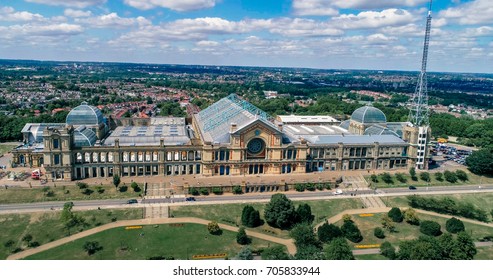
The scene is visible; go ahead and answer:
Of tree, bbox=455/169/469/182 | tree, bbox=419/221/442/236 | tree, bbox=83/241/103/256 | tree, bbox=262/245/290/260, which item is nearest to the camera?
tree, bbox=262/245/290/260

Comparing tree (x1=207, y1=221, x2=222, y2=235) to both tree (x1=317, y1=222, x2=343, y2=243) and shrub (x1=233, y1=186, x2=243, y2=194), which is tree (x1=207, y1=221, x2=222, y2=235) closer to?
shrub (x1=233, y1=186, x2=243, y2=194)

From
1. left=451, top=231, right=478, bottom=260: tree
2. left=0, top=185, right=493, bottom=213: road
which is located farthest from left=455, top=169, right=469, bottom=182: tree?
left=451, top=231, right=478, bottom=260: tree

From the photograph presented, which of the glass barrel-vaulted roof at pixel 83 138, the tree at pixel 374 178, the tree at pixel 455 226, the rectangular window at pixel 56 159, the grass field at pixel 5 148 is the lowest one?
the tree at pixel 455 226

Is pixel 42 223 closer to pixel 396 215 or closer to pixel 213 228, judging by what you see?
pixel 213 228

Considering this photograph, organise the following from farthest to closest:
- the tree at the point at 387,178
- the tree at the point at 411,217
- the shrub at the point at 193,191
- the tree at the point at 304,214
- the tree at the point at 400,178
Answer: the tree at the point at 400,178 < the tree at the point at 387,178 < the shrub at the point at 193,191 < the tree at the point at 411,217 < the tree at the point at 304,214

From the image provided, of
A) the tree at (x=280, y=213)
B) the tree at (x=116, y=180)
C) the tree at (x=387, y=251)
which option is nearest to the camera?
the tree at (x=387, y=251)

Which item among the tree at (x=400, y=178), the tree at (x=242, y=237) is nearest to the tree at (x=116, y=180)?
the tree at (x=242, y=237)

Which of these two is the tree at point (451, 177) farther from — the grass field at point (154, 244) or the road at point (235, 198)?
the grass field at point (154, 244)
